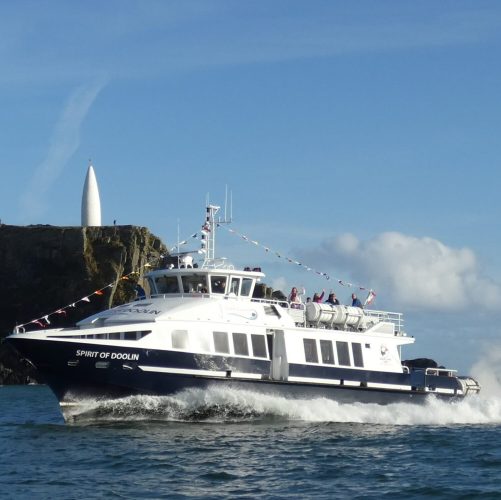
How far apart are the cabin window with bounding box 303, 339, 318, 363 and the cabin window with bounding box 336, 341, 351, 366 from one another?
1.07 m

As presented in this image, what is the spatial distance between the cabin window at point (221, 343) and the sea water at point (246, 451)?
131 centimetres

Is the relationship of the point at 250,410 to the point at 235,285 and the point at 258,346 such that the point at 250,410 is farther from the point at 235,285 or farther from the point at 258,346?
the point at 235,285

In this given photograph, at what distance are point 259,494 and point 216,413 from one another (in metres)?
9.58

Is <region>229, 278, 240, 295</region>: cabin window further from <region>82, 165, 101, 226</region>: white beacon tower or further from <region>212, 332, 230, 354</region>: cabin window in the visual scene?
<region>82, 165, 101, 226</region>: white beacon tower

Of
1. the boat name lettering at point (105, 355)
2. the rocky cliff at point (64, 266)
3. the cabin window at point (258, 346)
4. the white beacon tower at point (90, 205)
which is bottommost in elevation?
the boat name lettering at point (105, 355)

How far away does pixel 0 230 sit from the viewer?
9100 cm

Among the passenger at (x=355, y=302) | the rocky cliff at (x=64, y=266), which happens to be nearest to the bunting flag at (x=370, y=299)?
the passenger at (x=355, y=302)

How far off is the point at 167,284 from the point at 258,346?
3.74m

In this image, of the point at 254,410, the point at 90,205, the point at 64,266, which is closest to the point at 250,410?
the point at 254,410

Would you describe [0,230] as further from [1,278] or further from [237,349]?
[237,349]

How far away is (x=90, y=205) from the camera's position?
3829 inches

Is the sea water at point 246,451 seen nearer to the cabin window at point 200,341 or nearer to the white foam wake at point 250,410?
the white foam wake at point 250,410

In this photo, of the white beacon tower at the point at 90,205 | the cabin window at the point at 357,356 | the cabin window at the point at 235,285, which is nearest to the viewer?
the cabin window at the point at 235,285

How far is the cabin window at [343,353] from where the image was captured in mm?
33156
